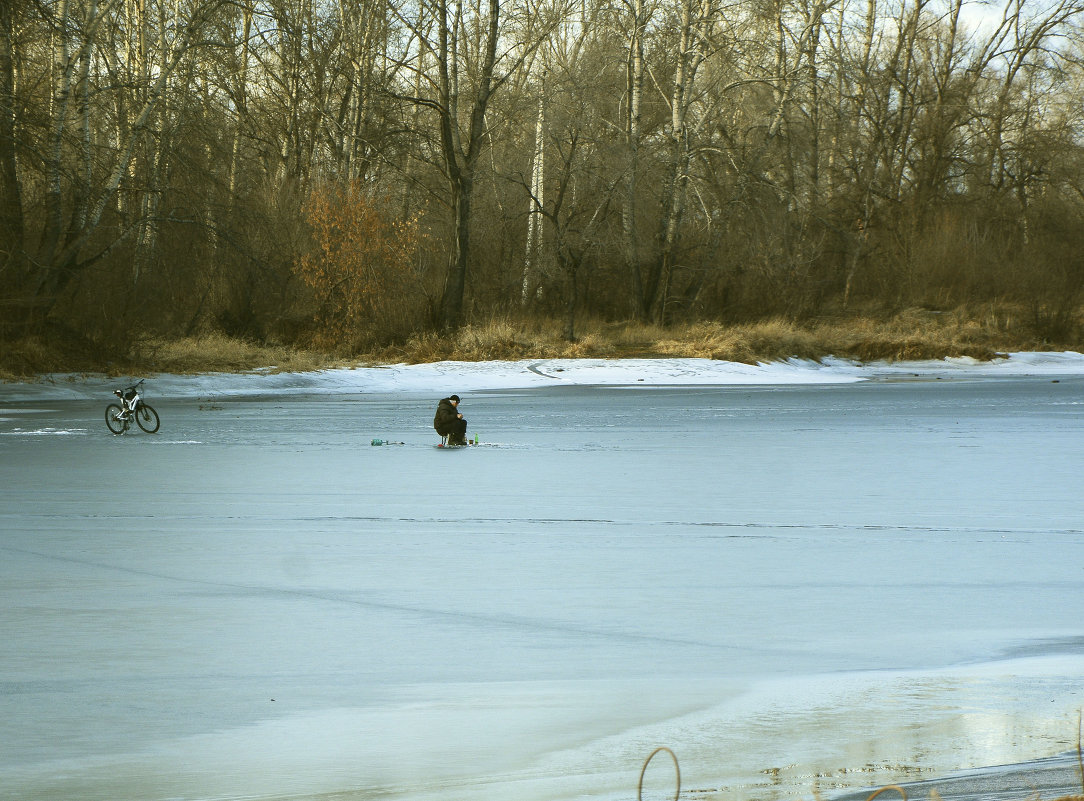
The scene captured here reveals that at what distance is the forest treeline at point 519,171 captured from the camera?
2919 cm

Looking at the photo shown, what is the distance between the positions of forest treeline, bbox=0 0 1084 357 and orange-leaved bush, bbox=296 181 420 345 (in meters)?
0.09

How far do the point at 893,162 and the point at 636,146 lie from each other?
17131mm

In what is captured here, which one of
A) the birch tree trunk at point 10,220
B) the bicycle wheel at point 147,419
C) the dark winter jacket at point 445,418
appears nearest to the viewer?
the dark winter jacket at point 445,418

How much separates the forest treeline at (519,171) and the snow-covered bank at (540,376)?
83.7 inches

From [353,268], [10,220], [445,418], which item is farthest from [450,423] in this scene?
[353,268]

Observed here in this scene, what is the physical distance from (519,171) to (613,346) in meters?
8.98

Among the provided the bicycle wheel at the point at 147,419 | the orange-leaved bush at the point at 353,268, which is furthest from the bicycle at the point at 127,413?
the orange-leaved bush at the point at 353,268

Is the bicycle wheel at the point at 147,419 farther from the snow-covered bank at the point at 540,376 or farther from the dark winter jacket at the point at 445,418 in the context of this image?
the snow-covered bank at the point at 540,376

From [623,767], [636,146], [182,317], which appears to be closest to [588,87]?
[636,146]

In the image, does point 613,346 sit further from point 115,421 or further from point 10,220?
point 115,421

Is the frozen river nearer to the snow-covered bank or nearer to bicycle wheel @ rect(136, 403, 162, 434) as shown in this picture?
bicycle wheel @ rect(136, 403, 162, 434)

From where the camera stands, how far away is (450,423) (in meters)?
17.3

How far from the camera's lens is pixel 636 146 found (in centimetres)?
4128

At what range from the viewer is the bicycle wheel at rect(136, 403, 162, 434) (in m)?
19.4
